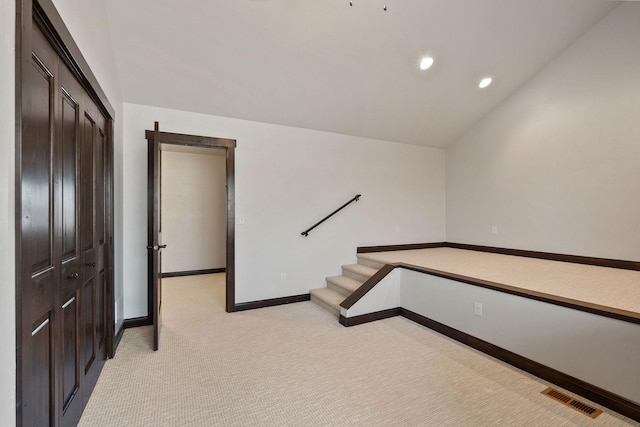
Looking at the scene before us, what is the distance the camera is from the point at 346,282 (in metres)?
3.93

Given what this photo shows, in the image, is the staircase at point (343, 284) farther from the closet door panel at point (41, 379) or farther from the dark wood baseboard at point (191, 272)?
the dark wood baseboard at point (191, 272)

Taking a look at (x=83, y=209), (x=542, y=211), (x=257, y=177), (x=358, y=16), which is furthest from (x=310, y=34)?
(x=542, y=211)

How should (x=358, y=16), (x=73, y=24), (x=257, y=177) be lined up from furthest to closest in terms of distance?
(x=257, y=177), (x=358, y=16), (x=73, y=24)

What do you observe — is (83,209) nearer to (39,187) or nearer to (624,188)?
(39,187)

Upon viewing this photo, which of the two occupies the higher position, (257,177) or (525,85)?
(525,85)

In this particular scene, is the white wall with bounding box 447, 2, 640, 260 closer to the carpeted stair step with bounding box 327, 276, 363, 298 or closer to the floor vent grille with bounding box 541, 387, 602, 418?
the floor vent grille with bounding box 541, 387, 602, 418

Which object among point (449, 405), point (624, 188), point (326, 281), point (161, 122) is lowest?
point (449, 405)

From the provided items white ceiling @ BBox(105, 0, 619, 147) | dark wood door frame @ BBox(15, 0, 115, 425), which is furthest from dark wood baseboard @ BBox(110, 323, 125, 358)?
white ceiling @ BBox(105, 0, 619, 147)

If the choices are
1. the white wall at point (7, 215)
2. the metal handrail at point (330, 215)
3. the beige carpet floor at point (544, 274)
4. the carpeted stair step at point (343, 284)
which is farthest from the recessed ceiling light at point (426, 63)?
the white wall at point (7, 215)

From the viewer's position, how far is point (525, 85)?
415cm

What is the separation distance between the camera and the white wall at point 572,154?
10.7ft

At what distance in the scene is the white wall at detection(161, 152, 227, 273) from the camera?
5.64m

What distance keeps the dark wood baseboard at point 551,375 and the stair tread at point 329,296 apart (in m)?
1.12

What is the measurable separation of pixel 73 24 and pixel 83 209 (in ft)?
3.50
